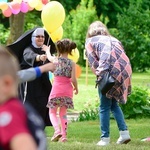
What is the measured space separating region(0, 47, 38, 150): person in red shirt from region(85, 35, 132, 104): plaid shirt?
17.8 ft

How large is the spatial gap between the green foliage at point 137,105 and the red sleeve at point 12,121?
1133cm

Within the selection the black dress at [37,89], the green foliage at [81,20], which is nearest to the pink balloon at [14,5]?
the black dress at [37,89]

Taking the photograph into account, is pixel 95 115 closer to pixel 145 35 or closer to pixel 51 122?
pixel 51 122

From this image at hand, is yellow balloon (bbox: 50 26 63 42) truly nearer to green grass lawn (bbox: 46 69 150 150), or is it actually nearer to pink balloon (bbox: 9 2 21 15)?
pink balloon (bbox: 9 2 21 15)

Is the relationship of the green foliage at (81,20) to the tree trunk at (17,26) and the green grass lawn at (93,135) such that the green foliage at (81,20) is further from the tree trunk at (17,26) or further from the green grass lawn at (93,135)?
the green grass lawn at (93,135)

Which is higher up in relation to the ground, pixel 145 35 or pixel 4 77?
pixel 4 77

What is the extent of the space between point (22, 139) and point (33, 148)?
0.21ft

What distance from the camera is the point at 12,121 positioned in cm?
235

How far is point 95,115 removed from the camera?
13758 millimetres

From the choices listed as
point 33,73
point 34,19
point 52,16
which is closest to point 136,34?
point 34,19

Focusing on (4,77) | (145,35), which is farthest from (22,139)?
(145,35)

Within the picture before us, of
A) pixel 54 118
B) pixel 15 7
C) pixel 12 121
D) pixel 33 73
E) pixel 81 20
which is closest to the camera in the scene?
pixel 12 121

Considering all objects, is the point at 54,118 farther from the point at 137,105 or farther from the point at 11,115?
the point at 11,115

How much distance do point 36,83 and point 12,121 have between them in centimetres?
642
